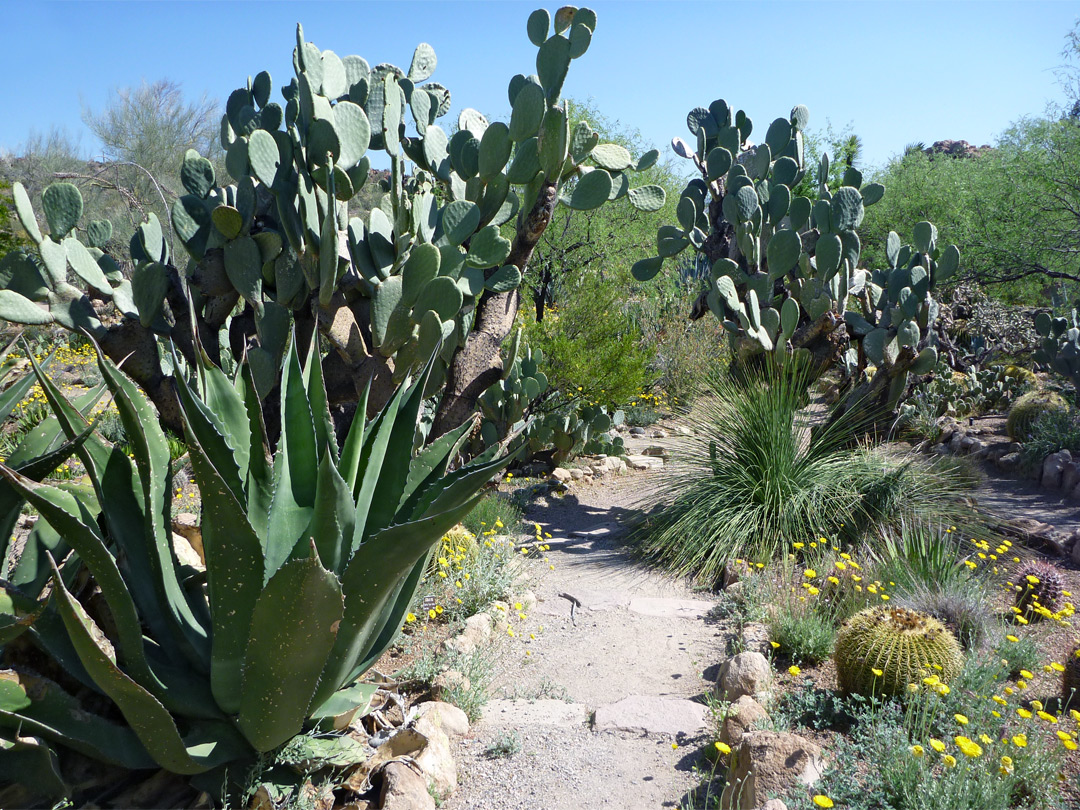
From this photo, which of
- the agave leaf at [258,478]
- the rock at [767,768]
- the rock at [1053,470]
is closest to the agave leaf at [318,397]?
the agave leaf at [258,478]

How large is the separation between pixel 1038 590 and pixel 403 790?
318cm

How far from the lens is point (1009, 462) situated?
23.2 ft

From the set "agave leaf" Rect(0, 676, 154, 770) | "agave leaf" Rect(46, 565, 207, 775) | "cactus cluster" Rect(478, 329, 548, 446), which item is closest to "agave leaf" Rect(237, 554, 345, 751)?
"agave leaf" Rect(46, 565, 207, 775)

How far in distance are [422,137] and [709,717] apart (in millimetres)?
3265

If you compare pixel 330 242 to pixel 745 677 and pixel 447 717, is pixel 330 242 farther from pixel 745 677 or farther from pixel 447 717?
pixel 745 677

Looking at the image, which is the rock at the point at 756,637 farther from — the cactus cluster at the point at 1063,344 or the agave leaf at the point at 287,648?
the cactus cluster at the point at 1063,344

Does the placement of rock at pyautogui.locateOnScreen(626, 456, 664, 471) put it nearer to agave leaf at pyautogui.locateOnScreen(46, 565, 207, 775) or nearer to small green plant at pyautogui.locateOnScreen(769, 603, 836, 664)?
small green plant at pyautogui.locateOnScreen(769, 603, 836, 664)

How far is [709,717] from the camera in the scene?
283 cm

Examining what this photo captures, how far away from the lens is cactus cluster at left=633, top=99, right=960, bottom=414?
6180mm

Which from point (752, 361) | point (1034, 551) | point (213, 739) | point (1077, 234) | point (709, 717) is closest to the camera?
point (213, 739)

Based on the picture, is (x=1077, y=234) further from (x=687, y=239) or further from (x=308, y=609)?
(x=308, y=609)

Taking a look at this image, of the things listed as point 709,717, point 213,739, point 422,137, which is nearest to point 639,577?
point 709,717

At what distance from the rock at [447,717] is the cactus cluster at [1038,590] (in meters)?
2.67

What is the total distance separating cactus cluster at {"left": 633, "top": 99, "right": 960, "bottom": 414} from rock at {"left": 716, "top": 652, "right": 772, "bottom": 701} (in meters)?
3.53
